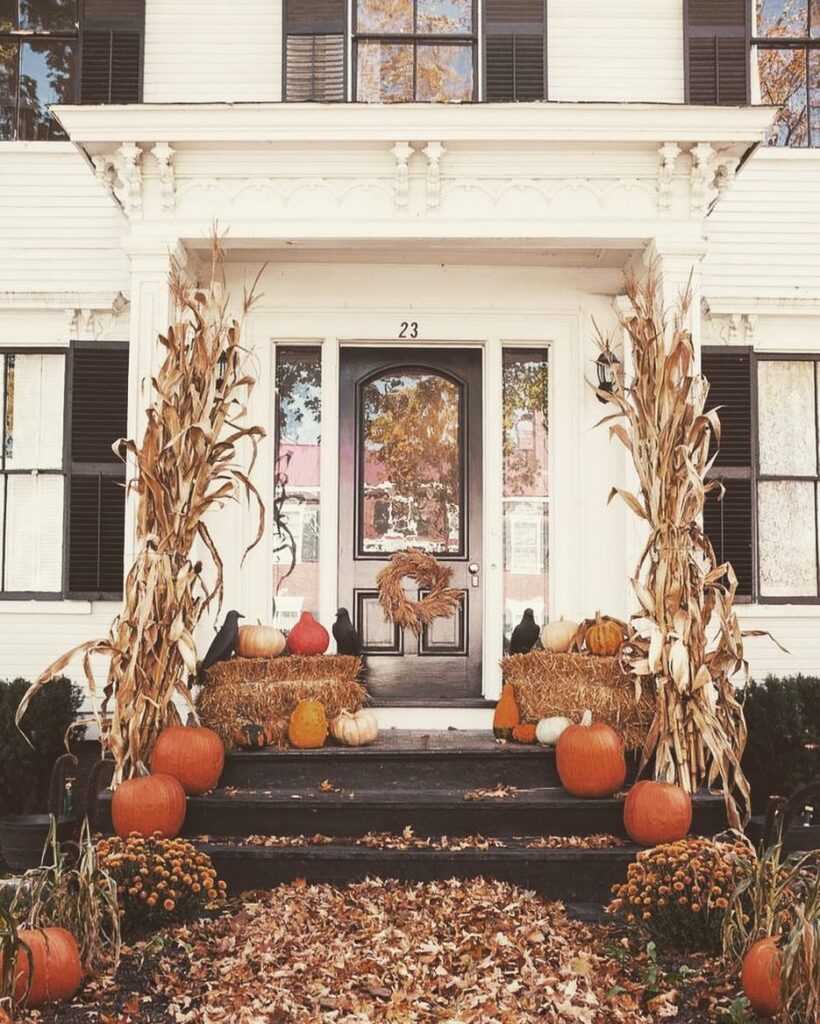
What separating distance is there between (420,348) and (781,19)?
3.43 meters

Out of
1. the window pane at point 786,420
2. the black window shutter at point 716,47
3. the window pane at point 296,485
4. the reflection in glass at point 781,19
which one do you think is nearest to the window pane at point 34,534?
the window pane at point 296,485

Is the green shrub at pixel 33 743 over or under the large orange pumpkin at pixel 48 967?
over

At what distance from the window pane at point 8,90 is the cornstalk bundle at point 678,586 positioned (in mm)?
4513

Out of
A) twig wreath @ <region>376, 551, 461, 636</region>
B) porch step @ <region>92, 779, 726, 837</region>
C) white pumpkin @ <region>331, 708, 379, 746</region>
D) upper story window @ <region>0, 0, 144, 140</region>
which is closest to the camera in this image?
porch step @ <region>92, 779, 726, 837</region>

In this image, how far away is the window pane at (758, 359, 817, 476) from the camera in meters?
7.50

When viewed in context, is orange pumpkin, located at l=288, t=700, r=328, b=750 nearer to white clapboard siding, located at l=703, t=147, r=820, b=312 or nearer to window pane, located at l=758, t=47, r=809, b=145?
white clapboard siding, located at l=703, t=147, r=820, b=312

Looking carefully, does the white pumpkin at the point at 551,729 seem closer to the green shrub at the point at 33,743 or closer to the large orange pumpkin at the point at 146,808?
the large orange pumpkin at the point at 146,808

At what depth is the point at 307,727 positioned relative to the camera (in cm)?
601

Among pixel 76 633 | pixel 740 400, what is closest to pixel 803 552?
pixel 740 400

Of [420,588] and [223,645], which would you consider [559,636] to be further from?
[223,645]

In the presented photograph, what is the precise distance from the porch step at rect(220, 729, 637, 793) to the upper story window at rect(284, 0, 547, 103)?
4237 millimetres

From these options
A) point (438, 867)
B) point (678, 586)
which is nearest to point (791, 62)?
point (678, 586)

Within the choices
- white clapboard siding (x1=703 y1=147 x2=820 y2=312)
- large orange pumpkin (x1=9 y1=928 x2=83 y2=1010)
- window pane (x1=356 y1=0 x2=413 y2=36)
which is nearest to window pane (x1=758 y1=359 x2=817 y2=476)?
white clapboard siding (x1=703 y1=147 x2=820 y2=312)

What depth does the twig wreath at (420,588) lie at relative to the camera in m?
7.13
